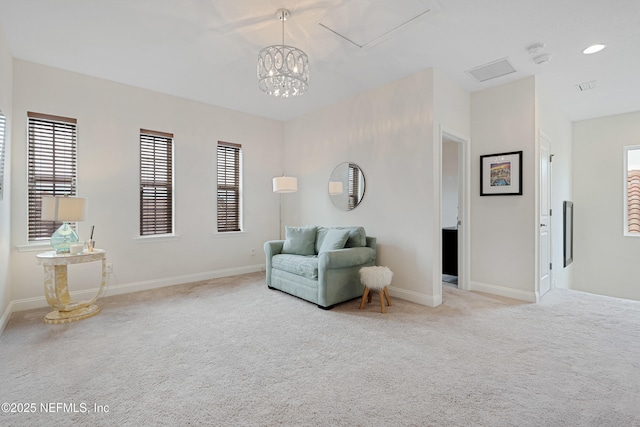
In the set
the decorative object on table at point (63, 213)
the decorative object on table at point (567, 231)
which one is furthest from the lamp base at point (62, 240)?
the decorative object on table at point (567, 231)

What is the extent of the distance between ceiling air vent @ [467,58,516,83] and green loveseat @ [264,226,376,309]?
2354 mm

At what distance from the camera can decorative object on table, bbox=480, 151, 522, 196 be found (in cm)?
379

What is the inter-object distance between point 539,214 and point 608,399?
2.44m

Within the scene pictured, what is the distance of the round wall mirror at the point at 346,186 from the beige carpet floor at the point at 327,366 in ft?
5.32

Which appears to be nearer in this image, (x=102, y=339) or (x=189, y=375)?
(x=189, y=375)

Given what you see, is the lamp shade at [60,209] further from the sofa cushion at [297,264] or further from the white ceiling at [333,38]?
the sofa cushion at [297,264]

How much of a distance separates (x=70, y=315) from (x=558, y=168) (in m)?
6.87

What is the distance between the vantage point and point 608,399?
1814mm

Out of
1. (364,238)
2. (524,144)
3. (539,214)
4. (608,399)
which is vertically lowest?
(608,399)

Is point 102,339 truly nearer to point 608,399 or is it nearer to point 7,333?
point 7,333

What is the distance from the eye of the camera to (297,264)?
3.79m

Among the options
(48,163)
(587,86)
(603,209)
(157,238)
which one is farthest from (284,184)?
(603,209)

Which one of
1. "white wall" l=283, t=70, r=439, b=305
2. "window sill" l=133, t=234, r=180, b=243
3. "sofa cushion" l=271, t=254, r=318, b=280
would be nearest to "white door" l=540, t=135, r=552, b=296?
"white wall" l=283, t=70, r=439, b=305

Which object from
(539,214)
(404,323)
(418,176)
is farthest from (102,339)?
(539,214)
